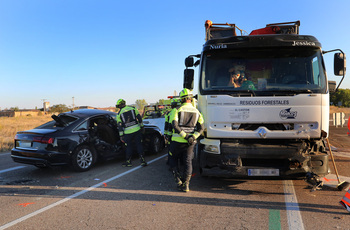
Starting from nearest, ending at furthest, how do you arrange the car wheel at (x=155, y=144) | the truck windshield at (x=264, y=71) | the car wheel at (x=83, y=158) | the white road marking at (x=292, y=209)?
the white road marking at (x=292, y=209)
the truck windshield at (x=264, y=71)
the car wheel at (x=83, y=158)
the car wheel at (x=155, y=144)

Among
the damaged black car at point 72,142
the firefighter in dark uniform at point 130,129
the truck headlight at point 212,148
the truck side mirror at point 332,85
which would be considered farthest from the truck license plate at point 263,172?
the damaged black car at point 72,142

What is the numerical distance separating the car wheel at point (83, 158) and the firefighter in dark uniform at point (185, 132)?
271 centimetres

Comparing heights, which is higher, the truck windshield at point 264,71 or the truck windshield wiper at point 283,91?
the truck windshield at point 264,71

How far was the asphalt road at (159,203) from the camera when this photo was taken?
11.1 ft

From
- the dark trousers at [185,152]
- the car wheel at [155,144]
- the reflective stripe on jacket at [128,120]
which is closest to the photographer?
the dark trousers at [185,152]

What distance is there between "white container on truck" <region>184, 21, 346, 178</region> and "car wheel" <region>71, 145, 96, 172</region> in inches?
126

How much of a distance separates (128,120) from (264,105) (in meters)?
3.74

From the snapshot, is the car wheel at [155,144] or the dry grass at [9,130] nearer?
the car wheel at [155,144]

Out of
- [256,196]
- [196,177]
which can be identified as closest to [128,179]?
[196,177]

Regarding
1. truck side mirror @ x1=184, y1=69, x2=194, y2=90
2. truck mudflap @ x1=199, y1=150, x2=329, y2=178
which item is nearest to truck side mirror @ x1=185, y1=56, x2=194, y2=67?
truck side mirror @ x1=184, y1=69, x2=194, y2=90

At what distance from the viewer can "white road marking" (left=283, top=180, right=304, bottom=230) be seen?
10.7 ft

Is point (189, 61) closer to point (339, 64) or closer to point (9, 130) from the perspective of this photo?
point (339, 64)

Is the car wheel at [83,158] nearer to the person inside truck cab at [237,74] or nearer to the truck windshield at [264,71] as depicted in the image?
the truck windshield at [264,71]

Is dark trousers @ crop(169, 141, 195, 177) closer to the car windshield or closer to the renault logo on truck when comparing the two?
the renault logo on truck
